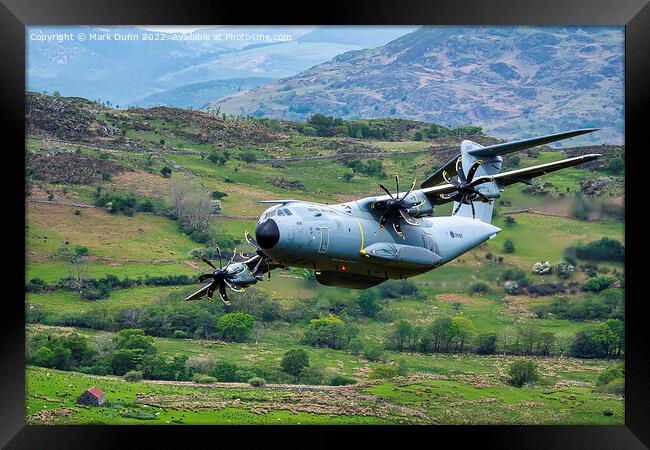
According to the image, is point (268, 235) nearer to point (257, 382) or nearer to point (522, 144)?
point (522, 144)

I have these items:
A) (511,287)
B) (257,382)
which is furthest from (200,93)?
(511,287)

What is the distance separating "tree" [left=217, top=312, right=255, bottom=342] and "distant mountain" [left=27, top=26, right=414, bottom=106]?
17.6m

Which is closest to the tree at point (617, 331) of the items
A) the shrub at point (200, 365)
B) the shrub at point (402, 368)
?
the shrub at point (402, 368)

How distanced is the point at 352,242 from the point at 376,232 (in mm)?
940

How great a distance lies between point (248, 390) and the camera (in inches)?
2141

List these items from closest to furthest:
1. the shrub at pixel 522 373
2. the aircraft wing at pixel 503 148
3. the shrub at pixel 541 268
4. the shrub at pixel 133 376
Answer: the aircraft wing at pixel 503 148 < the shrub at pixel 541 268 < the shrub at pixel 522 373 < the shrub at pixel 133 376

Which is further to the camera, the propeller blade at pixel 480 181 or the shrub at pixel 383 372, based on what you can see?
the shrub at pixel 383 372

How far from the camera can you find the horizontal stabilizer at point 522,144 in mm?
28625

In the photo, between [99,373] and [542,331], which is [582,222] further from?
[99,373]

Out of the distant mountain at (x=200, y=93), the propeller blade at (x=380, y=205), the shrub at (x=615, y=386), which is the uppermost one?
the distant mountain at (x=200, y=93)

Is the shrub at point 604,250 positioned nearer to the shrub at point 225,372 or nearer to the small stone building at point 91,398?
the shrub at point 225,372

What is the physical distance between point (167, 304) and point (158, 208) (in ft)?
21.3

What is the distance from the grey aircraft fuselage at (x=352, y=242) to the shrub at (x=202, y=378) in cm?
2517

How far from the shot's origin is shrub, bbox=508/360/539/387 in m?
53.8
